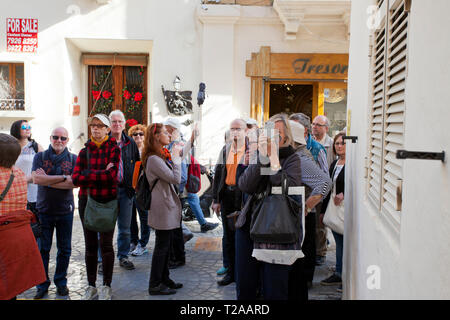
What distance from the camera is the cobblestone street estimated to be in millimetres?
4812

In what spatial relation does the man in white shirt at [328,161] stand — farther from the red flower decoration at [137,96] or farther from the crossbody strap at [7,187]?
the red flower decoration at [137,96]

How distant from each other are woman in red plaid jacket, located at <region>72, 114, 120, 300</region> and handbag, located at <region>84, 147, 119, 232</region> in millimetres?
65

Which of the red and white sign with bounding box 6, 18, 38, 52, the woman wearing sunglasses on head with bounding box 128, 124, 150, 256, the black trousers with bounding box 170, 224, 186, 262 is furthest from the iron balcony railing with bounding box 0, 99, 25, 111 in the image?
the black trousers with bounding box 170, 224, 186, 262

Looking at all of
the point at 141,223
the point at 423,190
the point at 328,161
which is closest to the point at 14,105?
the point at 141,223

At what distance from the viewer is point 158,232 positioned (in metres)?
4.66

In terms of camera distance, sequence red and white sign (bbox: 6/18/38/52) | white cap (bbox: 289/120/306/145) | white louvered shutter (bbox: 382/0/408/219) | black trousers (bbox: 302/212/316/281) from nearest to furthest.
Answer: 1. white louvered shutter (bbox: 382/0/408/219)
2. white cap (bbox: 289/120/306/145)
3. black trousers (bbox: 302/212/316/281)
4. red and white sign (bbox: 6/18/38/52)

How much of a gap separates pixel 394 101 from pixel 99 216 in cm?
304

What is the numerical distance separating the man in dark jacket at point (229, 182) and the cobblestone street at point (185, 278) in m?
0.33

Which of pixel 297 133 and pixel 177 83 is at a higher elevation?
pixel 177 83

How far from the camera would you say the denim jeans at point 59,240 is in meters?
4.64

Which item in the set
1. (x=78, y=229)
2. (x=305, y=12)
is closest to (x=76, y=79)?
(x=78, y=229)

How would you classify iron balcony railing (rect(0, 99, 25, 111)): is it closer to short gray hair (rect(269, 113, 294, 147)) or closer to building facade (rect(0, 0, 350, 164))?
building facade (rect(0, 0, 350, 164))

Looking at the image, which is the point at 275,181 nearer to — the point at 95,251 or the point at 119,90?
the point at 95,251

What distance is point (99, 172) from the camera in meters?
4.48
